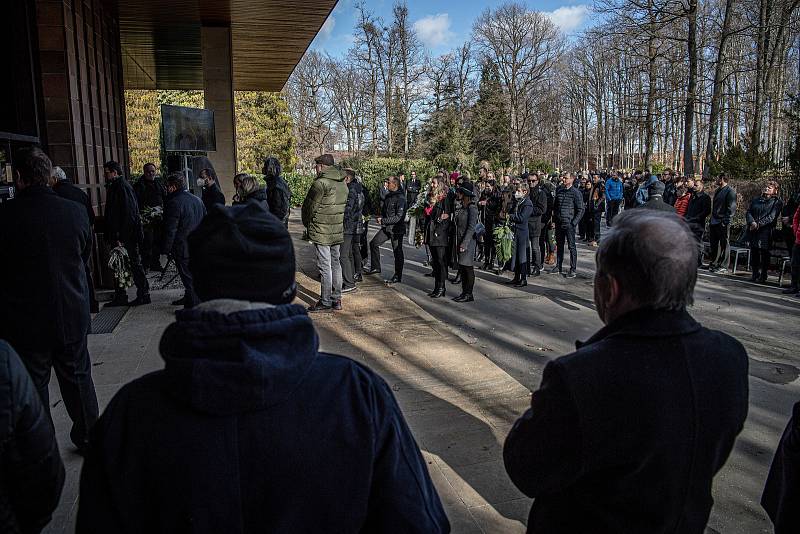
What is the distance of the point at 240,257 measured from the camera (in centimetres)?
142

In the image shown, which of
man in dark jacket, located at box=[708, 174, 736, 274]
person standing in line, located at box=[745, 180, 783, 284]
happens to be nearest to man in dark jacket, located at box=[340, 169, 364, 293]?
person standing in line, located at box=[745, 180, 783, 284]

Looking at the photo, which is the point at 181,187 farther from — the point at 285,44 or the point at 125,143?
the point at 285,44

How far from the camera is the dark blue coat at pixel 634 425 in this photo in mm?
1653

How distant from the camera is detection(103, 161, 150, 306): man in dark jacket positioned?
8086 millimetres

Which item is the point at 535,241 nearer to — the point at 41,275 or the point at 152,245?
the point at 152,245

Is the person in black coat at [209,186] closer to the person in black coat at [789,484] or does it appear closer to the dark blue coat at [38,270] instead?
the dark blue coat at [38,270]

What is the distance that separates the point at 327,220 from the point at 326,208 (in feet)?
0.56

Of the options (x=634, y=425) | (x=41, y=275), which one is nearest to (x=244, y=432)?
(x=634, y=425)

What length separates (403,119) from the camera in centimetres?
3953

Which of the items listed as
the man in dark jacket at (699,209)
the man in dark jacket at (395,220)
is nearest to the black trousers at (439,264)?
the man in dark jacket at (395,220)

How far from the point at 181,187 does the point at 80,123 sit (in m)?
2.22

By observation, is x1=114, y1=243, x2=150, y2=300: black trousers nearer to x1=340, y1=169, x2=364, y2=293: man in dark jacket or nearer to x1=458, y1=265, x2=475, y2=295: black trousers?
x1=340, y1=169, x2=364, y2=293: man in dark jacket

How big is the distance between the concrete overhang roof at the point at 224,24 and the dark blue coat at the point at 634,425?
34.3 ft

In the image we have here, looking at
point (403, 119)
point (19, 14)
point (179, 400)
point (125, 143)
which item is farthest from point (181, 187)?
point (403, 119)
